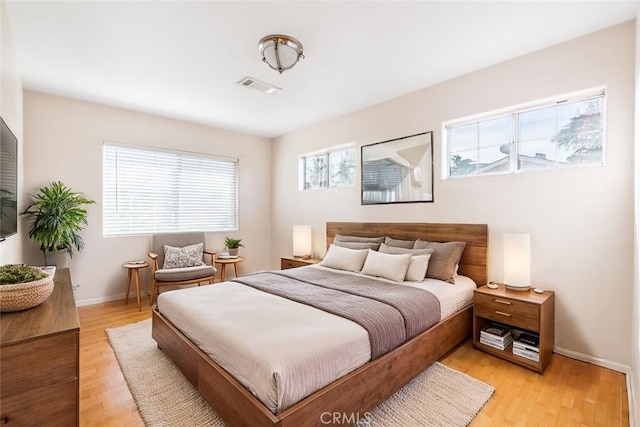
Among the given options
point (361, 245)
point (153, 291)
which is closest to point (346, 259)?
point (361, 245)

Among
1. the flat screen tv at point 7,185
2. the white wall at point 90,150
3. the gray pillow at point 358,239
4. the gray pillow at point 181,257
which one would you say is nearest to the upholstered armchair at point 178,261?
the gray pillow at point 181,257

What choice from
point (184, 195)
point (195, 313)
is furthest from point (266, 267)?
point (195, 313)

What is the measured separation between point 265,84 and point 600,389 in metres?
3.91

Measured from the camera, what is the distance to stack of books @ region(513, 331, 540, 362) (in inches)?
90.7

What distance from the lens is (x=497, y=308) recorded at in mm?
2496

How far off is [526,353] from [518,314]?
303 mm

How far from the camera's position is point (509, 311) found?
2.43 meters

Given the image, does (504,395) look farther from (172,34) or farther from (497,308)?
(172,34)

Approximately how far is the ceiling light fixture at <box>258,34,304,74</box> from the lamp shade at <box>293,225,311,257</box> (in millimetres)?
2553

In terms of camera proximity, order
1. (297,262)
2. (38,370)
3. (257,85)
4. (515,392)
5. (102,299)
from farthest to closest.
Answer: (297,262) → (102,299) → (257,85) → (515,392) → (38,370)

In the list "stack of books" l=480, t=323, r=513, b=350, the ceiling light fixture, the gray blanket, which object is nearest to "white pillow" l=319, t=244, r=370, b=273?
the gray blanket

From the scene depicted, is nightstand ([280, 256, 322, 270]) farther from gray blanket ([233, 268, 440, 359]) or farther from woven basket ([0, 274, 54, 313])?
woven basket ([0, 274, 54, 313])

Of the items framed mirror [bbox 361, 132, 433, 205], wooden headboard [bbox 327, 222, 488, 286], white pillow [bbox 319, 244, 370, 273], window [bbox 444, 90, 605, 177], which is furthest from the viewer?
framed mirror [bbox 361, 132, 433, 205]

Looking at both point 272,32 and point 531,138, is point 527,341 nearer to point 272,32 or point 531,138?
point 531,138
